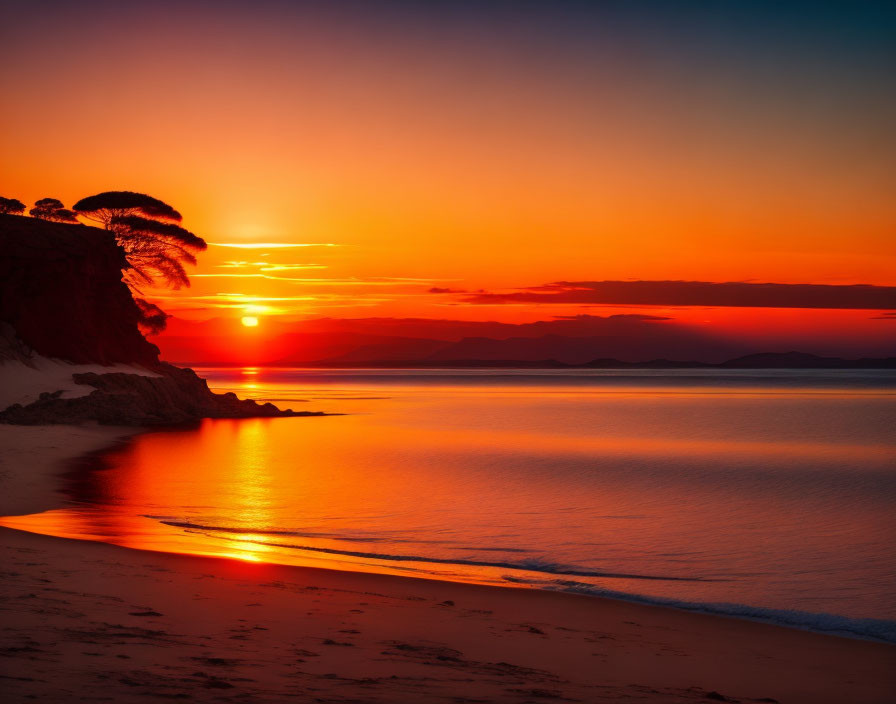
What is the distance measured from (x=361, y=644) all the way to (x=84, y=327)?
36.7 metres

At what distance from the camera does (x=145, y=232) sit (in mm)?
48031

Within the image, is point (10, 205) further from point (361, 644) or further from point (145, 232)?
point (361, 644)

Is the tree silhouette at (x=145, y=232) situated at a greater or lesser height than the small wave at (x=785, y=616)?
greater

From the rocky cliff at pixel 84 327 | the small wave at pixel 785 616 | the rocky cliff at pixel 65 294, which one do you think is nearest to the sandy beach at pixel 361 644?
the small wave at pixel 785 616

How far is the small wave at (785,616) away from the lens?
27.0 feet

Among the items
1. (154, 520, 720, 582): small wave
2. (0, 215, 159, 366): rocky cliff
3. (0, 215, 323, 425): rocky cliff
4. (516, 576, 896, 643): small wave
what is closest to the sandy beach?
(516, 576, 896, 643): small wave

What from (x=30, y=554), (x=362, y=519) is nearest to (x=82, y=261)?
(x=362, y=519)

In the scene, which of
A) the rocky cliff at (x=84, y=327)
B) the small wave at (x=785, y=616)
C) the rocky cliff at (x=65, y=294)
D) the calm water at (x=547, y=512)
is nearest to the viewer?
the small wave at (x=785, y=616)

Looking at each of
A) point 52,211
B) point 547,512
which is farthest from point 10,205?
point 547,512

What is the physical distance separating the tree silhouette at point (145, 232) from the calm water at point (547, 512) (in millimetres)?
18853

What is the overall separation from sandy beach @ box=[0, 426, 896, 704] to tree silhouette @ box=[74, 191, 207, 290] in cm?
4073

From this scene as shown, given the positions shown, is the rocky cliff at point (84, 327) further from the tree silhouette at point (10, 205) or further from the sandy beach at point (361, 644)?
the sandy beach at point (361, 644)

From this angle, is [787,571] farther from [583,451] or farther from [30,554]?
[583,451]

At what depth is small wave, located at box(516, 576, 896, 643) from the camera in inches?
324
